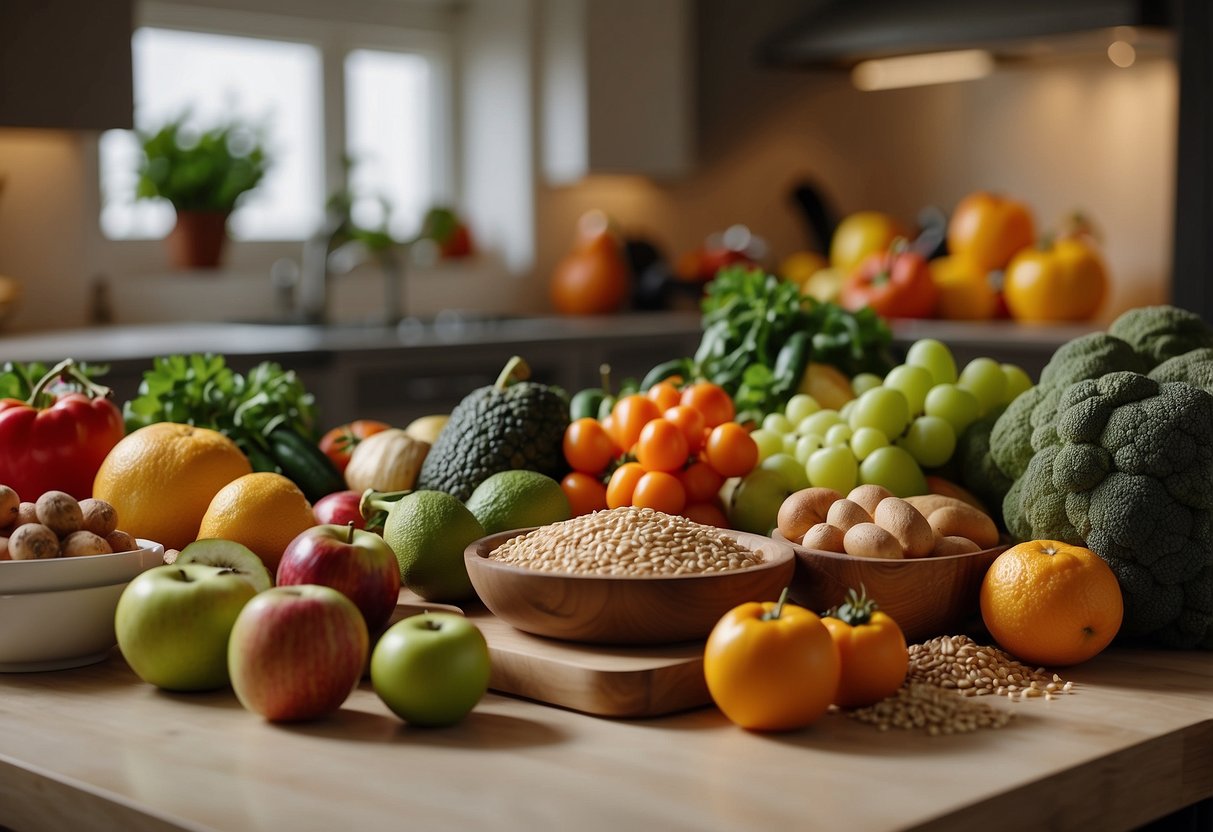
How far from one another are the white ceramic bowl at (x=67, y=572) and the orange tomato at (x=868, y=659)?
1.96 ft

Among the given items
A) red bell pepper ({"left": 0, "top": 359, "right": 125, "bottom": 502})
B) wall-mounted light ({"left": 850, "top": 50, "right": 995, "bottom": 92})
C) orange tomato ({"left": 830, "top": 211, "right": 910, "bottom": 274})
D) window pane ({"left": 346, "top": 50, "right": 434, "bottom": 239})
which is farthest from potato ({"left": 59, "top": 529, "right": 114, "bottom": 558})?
orange tomato ({"left": 830, "top": 211, "right": 910, "bottom": 274})

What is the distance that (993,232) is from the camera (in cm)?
433

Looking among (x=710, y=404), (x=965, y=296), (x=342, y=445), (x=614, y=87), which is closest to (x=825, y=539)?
(x=710, y=404)

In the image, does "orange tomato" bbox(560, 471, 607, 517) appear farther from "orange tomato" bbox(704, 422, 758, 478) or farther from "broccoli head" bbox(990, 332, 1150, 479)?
"broccoli head" bbox(990, 332, 1150, 479)

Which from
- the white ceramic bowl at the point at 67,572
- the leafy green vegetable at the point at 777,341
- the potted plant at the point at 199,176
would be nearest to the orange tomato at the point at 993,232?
the potted plant at the point at 199,176

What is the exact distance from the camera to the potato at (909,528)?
119cm

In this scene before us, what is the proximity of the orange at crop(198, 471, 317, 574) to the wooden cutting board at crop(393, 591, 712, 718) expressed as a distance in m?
0.29

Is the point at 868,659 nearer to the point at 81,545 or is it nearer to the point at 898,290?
the point at 81,545

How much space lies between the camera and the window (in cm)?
409

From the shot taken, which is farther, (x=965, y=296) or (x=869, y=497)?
(x=965, y=296)

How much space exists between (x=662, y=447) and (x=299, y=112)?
3.37 m

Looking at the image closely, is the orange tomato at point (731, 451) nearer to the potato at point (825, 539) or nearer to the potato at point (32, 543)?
the potato at point (825, 539)

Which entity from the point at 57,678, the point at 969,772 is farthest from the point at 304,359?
the point at 969,772

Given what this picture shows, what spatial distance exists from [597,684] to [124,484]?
614 mm
